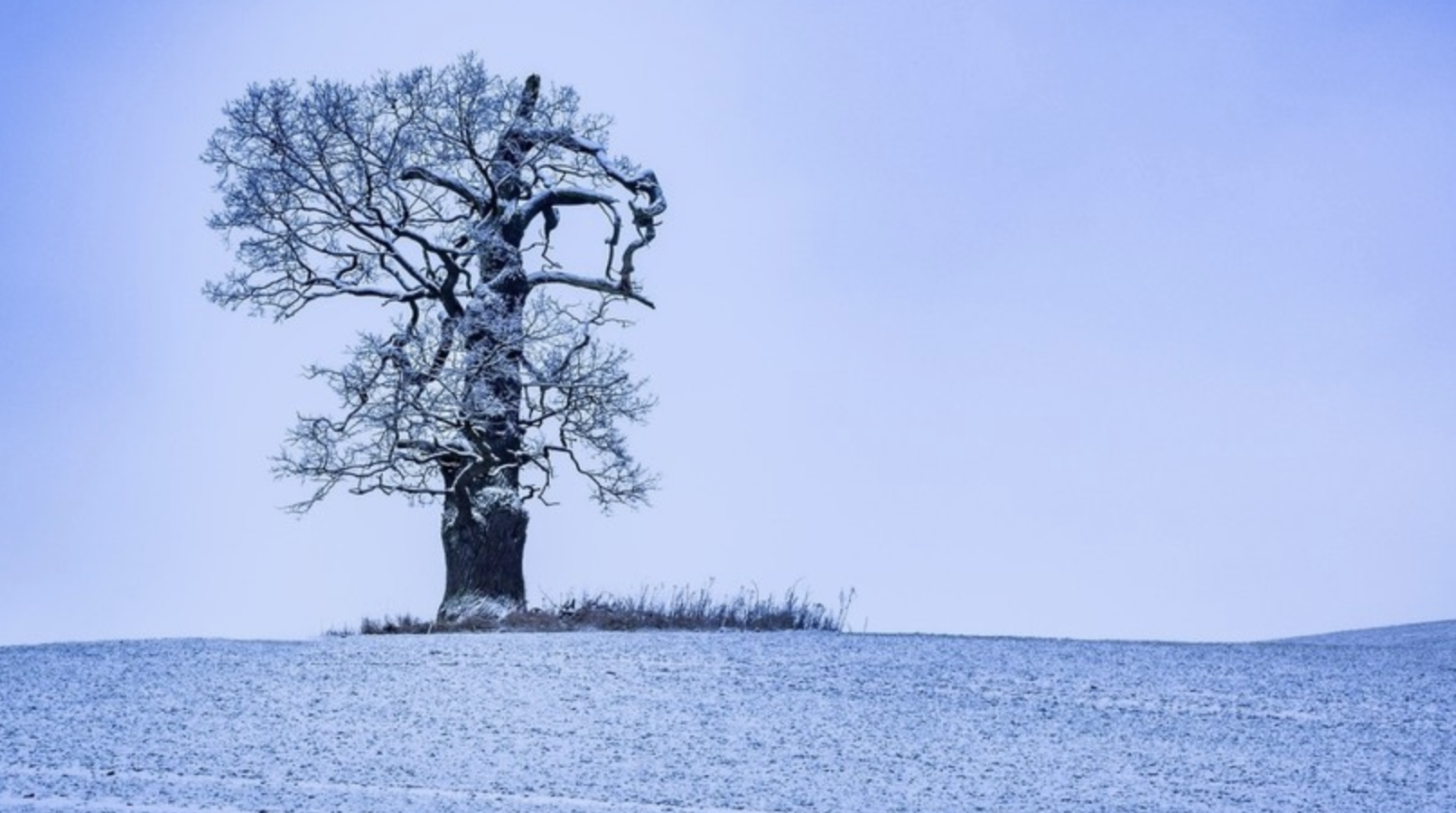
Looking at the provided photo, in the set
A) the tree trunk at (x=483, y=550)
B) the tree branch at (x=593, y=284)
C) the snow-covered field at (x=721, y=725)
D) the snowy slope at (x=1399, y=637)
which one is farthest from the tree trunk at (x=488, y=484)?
the snowy slope at (x=1399, y=637)

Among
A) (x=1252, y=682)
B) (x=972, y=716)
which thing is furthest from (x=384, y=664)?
(x=1252, y=682)

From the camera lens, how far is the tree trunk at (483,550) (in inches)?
637

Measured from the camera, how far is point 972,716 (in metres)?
9.99

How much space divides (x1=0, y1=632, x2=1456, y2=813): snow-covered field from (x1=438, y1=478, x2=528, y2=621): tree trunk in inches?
126

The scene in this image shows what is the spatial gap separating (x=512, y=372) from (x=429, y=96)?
9.96 ft

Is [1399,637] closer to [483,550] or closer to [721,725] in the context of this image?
[483,550]

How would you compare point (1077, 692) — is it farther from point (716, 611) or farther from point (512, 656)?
point (716, 611)

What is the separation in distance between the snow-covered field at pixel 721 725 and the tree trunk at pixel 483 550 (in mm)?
3196

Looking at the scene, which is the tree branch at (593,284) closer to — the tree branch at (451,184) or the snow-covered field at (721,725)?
the tree branch at (451,184)

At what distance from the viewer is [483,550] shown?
16.2m

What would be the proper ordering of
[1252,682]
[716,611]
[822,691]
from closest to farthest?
[822,691], [1252,682], [716,611]

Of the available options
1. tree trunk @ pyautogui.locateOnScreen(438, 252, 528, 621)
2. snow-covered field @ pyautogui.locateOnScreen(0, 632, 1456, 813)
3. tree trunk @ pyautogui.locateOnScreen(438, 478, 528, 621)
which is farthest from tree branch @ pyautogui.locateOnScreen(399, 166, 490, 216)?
snow-covered field @ pyautogui.locateOnScreen(0, 632, 1456, 813)

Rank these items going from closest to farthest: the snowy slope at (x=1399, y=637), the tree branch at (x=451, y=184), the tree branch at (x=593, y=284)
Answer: the snowy slope at (x=1399, y=637) → the tree branch at (x=451, y=184) → the tree branch at (x=593, y=284)

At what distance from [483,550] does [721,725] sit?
713cm
